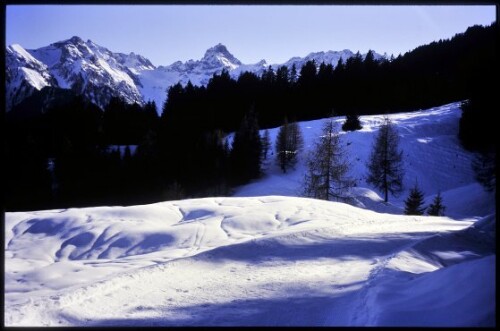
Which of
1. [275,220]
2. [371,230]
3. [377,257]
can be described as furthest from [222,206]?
[377,257]

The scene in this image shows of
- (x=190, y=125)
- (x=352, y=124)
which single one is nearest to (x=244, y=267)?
(x=352, y=124)

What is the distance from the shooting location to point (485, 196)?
80.8 ft

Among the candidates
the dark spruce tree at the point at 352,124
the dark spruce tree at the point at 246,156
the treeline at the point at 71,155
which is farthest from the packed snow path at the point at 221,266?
the dark spruce tree at the point at 352,124

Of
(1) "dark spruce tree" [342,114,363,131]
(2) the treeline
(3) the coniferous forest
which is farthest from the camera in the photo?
(1) "dark spruce tree" [342,114,363,131]

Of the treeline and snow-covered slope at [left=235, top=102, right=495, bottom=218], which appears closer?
snow-covered slope at [left=235, top=102, right=495, bottom=218]

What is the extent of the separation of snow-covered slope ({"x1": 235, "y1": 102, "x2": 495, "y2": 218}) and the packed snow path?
57.9ft

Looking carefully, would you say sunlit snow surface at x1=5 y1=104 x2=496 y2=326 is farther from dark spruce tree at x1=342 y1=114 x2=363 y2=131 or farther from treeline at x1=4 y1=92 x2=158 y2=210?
dark spruce tree at x1=342 y1=114 x2=363 y2=131

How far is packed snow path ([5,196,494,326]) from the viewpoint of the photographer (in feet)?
17.5

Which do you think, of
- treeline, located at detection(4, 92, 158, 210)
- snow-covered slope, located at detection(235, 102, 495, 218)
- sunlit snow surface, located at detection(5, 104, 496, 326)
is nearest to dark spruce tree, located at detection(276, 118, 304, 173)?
snow-covered slope, located at detection(235, 102, 495, 218)

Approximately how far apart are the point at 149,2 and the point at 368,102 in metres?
65.2

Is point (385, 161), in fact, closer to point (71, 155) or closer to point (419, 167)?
point (419, 167)

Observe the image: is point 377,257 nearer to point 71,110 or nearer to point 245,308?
point 245,308

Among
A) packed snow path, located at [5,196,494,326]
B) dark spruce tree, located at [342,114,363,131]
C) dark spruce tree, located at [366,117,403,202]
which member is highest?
dark spruce tree, located at [342,114,363,131]

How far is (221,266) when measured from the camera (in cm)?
807
